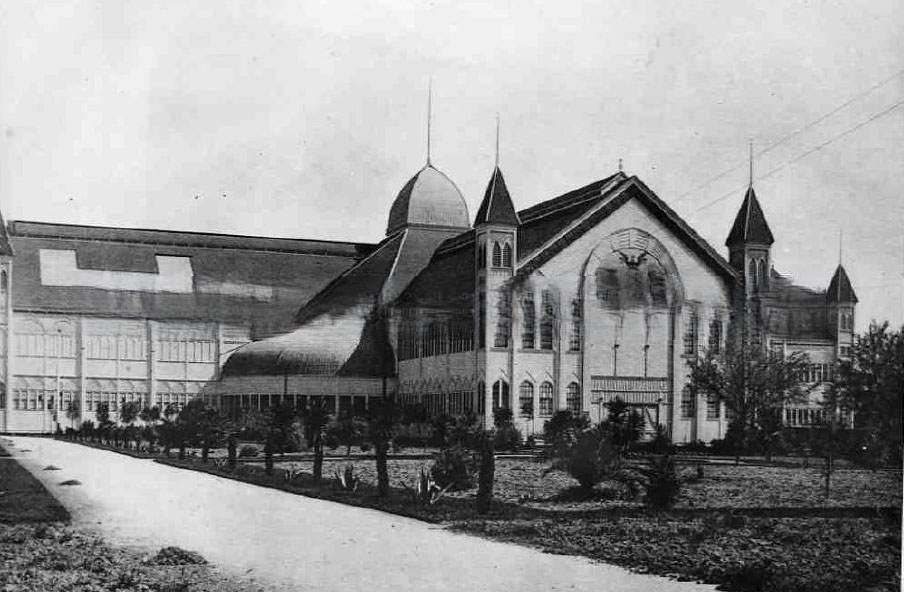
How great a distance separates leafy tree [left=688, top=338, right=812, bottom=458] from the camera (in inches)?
351

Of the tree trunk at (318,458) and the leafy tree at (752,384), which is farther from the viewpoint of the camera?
the leafy tree at (752,384)

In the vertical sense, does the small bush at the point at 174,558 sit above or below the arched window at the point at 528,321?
below

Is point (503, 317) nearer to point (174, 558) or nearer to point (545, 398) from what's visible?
point (545, 398)

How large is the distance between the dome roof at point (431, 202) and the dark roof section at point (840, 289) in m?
3.07

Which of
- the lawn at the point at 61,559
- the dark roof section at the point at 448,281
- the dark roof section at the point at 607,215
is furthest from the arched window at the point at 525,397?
the lawn at the point at 61,559

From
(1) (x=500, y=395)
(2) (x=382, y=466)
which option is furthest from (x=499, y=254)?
(2) (x=382, y=466)

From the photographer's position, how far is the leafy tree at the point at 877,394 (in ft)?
29.3

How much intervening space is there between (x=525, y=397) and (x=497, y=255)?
1.12 m

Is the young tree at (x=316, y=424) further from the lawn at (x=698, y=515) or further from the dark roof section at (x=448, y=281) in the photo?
the dark roof section at (x=448, y=281)

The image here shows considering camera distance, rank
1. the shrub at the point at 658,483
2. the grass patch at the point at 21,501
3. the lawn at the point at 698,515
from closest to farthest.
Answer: the grass patch at the point at 21,501, the lawn at the point at 698,515, the shrub at the point at 658,483

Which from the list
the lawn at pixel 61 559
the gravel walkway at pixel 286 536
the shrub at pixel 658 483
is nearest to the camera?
the lawn at pixel 61 559

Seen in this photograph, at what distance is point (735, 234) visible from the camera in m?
9.17

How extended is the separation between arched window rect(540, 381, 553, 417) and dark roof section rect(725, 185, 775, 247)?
6.23ft

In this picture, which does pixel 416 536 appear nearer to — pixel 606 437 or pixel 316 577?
pixel 316 577
